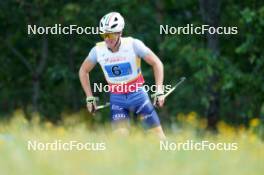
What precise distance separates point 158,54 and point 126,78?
37.4 feet

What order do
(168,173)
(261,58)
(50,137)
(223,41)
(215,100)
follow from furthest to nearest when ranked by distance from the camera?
(223,41)
(215,100)
(261,58)
(50,137)
(168,173)

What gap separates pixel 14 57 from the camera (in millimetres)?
22531

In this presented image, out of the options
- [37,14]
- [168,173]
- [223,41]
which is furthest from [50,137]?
[37,14]

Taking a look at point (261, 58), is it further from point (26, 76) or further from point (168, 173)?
point (168, 173)

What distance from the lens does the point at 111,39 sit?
8.84 meters

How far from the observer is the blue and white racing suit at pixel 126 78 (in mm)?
8867

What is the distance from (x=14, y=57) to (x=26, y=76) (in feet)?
2.45
